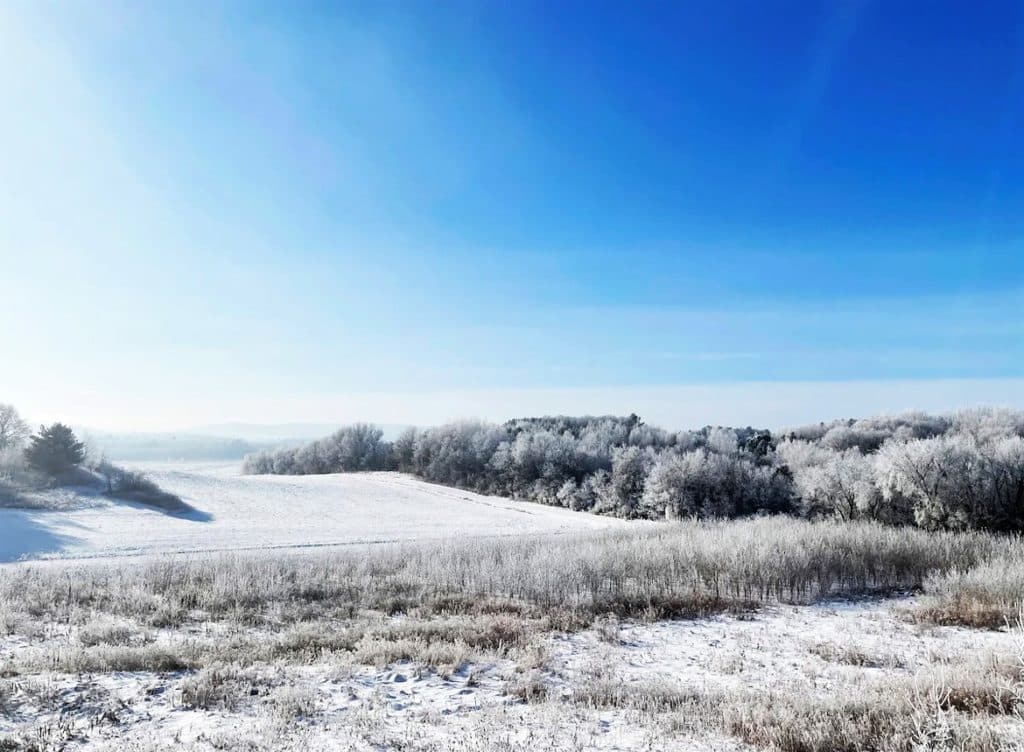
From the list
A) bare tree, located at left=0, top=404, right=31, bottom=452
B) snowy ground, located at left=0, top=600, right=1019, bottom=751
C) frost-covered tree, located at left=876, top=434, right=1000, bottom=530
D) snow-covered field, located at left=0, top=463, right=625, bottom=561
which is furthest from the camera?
bare tree, located at left=0, top=404, right=31, bottom=452

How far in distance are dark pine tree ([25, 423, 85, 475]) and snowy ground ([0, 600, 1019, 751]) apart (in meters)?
44.5

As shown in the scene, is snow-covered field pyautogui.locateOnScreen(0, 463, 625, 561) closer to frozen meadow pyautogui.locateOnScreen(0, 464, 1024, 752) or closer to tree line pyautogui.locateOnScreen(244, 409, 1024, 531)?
tree line pyautogui.locateOnScreen(244, 409, 1024, 531)

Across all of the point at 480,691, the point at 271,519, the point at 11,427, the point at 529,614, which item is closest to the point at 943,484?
the point at 529,614

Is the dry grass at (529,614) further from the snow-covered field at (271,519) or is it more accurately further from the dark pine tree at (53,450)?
the dark pine tree at (53,450)

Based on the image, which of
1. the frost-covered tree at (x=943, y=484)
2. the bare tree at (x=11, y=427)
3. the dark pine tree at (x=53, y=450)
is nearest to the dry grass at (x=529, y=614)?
the frost-covered tree at (x=943, y=484)

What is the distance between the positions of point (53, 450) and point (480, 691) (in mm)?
51762

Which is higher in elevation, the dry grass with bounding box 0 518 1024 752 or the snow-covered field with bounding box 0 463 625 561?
the dry grass with bounding box 0 518 1024 752

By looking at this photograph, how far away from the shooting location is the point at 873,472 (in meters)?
40.0

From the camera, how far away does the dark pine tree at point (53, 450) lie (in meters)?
48.1

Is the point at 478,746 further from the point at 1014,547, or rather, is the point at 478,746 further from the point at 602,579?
the point at 1014,547

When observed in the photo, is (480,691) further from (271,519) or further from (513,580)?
(271,519)

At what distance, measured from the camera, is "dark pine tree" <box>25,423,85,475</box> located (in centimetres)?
4809

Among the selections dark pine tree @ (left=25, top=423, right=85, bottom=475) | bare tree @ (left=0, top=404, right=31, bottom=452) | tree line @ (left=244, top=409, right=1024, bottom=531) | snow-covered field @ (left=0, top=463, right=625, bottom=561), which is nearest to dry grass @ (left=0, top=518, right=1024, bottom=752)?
snow-covered field @ (left=0, top=463, right=625, bottom=561)

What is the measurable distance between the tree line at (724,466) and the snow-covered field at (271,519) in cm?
476
